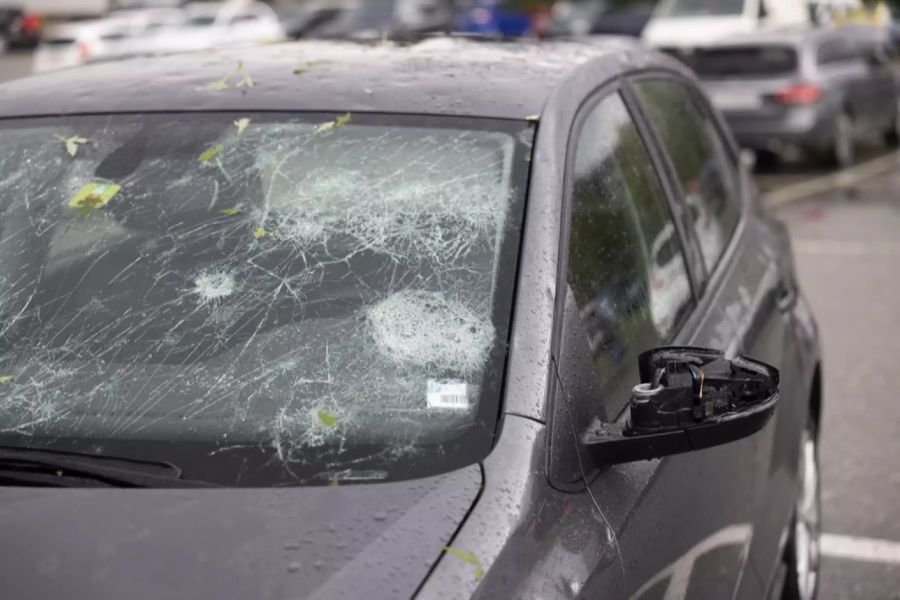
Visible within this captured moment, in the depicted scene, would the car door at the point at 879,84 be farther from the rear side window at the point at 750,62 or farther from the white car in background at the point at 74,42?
the white car in background at the point at 74,42

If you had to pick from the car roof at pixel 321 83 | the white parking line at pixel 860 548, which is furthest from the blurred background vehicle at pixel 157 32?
the car roof at pixel 321 83

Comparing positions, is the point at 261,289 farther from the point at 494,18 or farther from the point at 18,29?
the point at 18,29

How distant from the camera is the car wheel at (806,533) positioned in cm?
361

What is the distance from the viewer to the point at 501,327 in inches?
87.6

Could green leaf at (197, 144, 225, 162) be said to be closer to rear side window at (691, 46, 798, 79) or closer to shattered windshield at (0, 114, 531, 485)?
shattered windshield at (0, 114, 531, 485)

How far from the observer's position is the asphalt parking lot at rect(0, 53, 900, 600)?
441 cm

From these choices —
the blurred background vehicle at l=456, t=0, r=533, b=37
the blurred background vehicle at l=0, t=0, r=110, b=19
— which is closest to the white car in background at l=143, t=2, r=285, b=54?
the blurred background vehicle at l=456, t=0, r=533, b=37

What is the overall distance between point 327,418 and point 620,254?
827mm

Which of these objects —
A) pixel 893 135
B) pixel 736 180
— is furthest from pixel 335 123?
pixel 893 135

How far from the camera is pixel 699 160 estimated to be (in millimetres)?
3703

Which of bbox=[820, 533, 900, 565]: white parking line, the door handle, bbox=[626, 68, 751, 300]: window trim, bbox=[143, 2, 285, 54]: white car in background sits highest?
bbox=[626, 68, 751, 300]: window trim

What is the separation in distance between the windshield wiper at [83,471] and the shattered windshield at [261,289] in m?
0.03

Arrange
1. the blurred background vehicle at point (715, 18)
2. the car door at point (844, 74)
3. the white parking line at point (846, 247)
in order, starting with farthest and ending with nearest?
the blurred background vehicle at point (715, 18)
the car door at point (844, 74)
the white parking line at point (846, 247)

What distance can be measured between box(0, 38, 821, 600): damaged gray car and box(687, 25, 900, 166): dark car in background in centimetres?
1106
